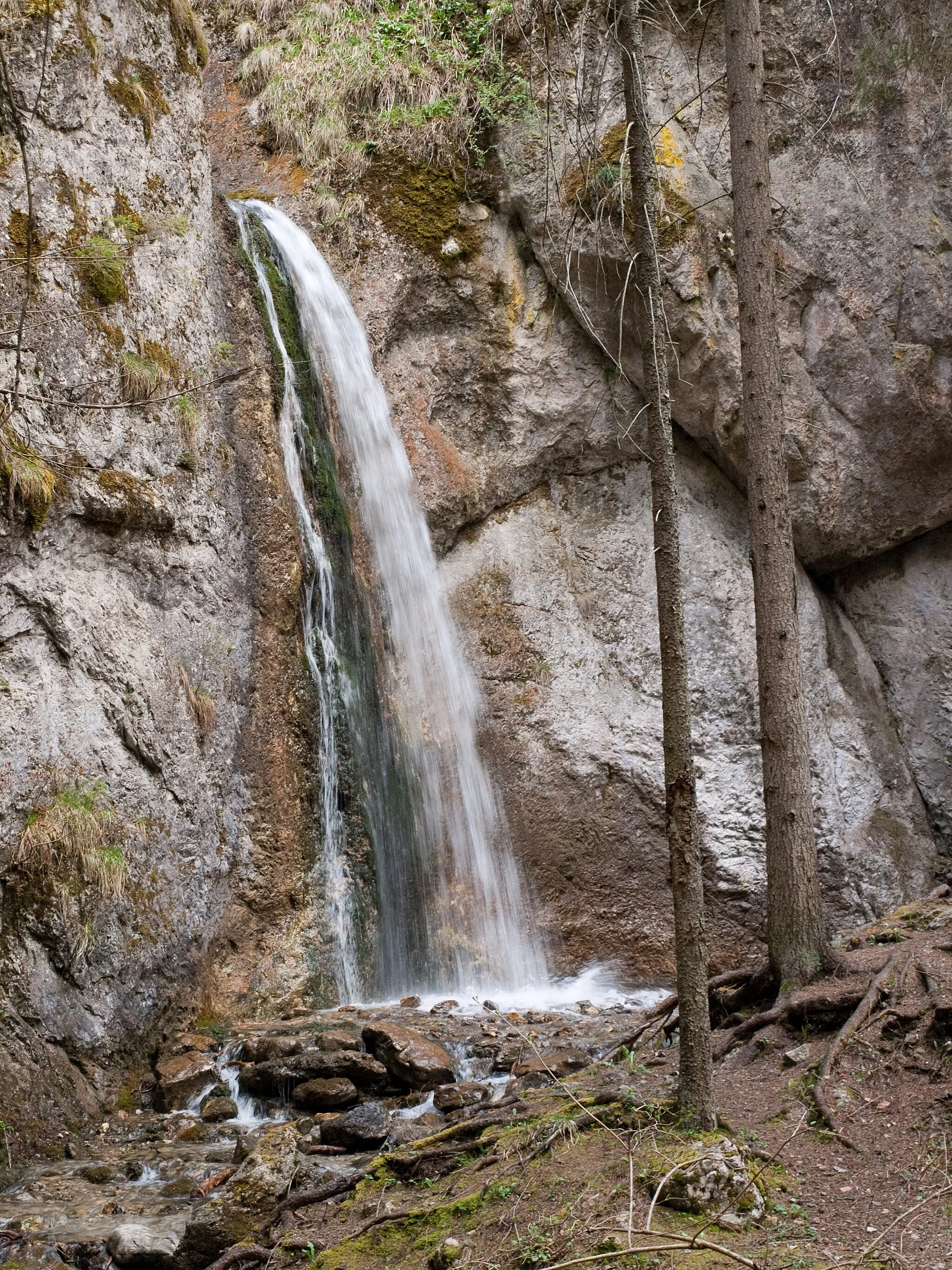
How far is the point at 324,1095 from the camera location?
601 cm

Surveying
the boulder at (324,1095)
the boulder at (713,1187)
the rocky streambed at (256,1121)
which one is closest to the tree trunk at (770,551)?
the rocky streambed at (256,1121)

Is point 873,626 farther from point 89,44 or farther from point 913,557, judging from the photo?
point 89,44

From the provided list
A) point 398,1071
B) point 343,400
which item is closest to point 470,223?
point 343,400

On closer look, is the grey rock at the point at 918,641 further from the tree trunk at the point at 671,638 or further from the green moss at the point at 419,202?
the tree trunk at the point at 671,638

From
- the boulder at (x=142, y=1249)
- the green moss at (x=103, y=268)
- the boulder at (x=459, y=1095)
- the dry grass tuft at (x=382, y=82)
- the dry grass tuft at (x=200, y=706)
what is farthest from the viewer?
the dry grass tuft at (x=382, y=82)

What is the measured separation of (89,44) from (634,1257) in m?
9.33

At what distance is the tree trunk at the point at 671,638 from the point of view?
4000 millimetres

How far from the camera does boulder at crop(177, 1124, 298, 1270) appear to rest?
4254mm

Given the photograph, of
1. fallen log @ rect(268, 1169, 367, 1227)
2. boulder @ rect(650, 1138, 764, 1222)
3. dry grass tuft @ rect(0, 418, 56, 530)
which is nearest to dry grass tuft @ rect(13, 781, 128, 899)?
dry grass tuft @ rect(0, 418, 56, 530)

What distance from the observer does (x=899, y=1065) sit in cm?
468

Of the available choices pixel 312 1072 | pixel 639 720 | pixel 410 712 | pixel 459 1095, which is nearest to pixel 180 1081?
pixel 312 1072

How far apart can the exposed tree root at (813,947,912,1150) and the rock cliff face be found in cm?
419

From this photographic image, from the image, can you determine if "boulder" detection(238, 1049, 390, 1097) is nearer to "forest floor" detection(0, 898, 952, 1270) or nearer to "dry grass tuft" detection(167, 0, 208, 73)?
"forest floor" detection(0, 898, 952, 1270)

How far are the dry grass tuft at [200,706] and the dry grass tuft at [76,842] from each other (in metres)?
1.24
